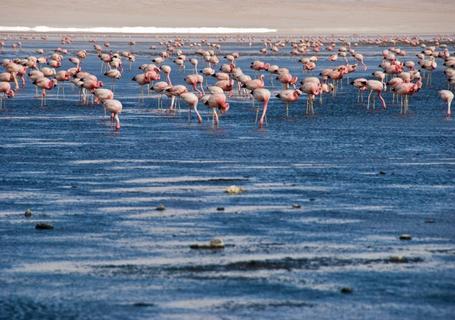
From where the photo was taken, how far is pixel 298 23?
594 ft

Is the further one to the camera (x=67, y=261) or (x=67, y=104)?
(x=67, y=104)

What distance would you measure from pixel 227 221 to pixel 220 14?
177009 mm

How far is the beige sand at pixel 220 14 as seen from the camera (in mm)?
183375

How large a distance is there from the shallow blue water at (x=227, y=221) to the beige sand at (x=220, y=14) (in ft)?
509

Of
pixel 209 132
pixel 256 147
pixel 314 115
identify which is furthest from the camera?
pixel 314 115

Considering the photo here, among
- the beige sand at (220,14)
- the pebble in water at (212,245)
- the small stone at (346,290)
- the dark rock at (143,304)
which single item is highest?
the small stone at (346,290)

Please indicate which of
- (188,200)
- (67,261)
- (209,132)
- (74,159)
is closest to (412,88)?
→ (209,132)

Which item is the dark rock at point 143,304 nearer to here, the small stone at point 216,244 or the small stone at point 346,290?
the small stone at point 346,290

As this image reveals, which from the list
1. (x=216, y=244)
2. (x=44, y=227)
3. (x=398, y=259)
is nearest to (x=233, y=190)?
(x=44, y=227)

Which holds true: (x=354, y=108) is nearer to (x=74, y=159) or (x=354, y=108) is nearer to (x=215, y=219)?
(x=74, y=159)

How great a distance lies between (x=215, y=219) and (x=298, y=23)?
167737 millimetres

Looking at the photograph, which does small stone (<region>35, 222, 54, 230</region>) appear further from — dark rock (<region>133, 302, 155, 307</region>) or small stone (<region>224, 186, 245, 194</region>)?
dark rock (<region>133, 302, 155, 307</region>)

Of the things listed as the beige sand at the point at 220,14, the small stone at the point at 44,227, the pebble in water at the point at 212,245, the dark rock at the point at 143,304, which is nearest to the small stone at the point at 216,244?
the pebble in water at the point at 212,245

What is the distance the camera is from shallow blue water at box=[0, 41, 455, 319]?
1081 centimetres
